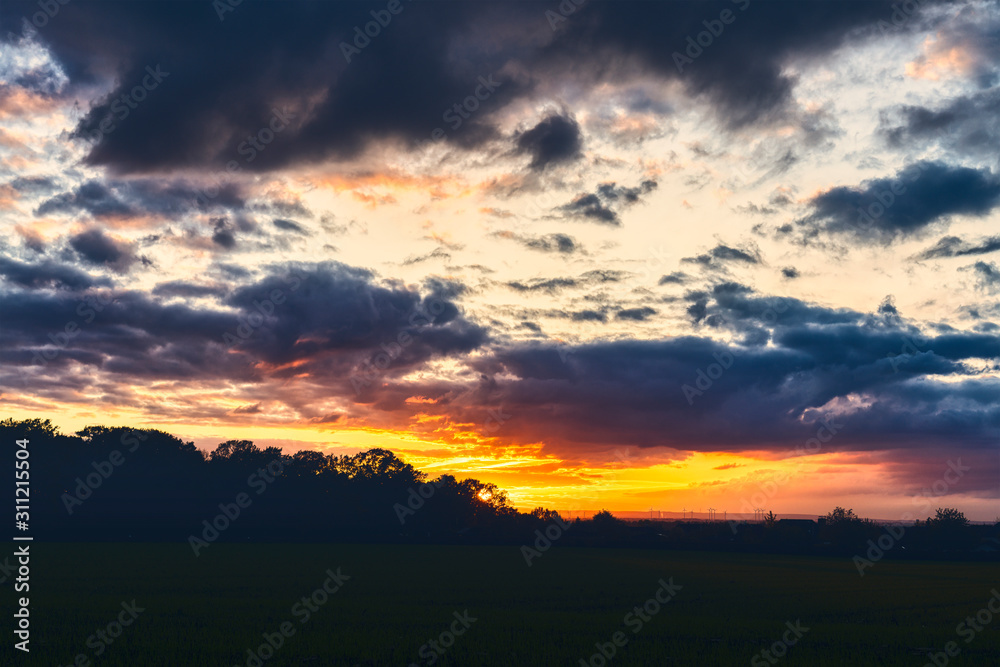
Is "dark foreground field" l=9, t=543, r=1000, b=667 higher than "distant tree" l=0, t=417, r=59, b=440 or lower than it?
lower

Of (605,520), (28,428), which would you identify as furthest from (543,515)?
(28,428)

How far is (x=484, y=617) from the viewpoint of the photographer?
30.2m

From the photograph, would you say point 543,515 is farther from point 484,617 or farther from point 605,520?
point 484,617

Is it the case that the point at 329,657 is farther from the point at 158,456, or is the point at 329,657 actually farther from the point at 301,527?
the point at 158,456

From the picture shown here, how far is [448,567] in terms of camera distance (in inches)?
2537

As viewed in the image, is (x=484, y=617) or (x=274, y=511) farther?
(x=274, y=511)

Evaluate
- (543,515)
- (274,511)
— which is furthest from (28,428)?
(543,515)

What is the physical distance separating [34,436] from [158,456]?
21.4 meters

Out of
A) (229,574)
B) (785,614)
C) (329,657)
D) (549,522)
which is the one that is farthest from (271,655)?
(549,522)

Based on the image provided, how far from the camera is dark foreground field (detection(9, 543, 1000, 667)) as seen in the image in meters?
21.5

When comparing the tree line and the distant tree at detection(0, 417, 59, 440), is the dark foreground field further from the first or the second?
the distant tree at detection(0, 417, 59, 440)

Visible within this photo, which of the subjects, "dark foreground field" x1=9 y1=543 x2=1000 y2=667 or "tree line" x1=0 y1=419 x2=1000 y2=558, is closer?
"dark foreground field" x1=9 y1=543 x2=1000 y2=667

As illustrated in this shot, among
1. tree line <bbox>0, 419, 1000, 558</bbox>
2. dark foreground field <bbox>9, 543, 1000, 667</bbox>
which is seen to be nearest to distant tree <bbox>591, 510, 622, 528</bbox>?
tree line <bbox>0, 419, 1000, 558</bbox>

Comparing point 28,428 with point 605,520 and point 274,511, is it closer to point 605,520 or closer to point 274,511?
point 274,511
